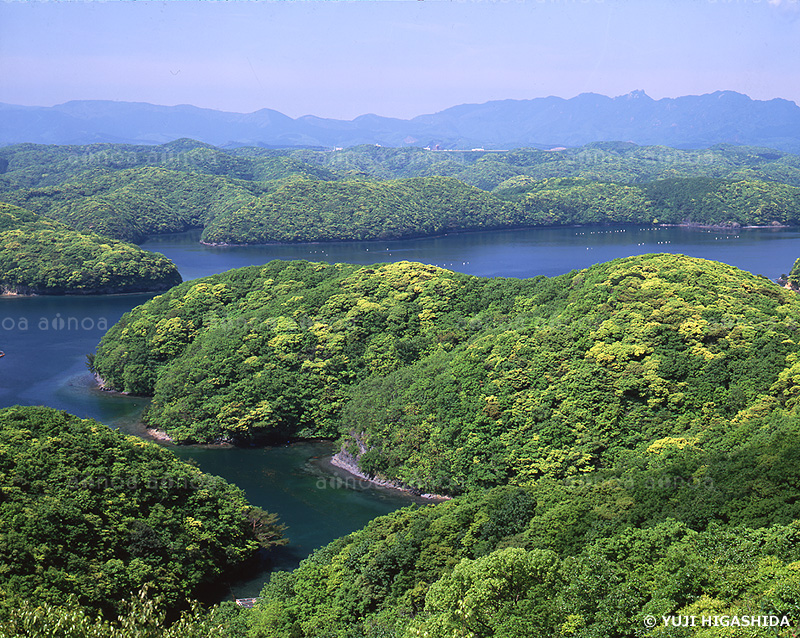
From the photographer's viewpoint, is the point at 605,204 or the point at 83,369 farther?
the point at 605,204

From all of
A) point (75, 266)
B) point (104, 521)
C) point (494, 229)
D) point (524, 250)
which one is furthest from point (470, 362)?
point (494, 229)

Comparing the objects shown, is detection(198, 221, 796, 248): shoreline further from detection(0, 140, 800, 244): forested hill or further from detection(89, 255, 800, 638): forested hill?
detection(89, 255, 800, 638): forested hill

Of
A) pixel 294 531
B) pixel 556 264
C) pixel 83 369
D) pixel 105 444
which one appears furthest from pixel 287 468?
pixel 556 264

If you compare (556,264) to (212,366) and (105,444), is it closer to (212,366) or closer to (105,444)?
(212,366)

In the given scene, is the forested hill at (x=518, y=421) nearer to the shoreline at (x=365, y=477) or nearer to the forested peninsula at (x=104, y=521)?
the shoreline at (x=365, y=477)

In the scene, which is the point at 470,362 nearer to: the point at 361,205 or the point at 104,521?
the point at 104,521

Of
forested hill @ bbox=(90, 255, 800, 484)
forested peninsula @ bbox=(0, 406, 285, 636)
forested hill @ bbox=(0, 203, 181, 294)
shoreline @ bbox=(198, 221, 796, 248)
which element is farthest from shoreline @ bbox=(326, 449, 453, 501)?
shoreline @ bbox=(198, 221, 796, 248)
